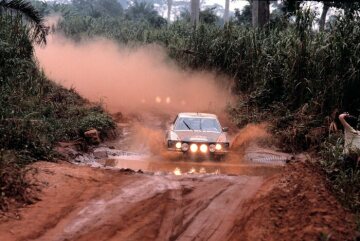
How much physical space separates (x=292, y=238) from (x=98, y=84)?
20.0 meters

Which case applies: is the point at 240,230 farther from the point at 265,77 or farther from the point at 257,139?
the point at 265,77

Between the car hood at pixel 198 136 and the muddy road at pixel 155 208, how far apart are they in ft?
8.53

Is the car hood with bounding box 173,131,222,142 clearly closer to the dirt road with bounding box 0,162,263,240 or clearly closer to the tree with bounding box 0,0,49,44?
the dirt road with bounding box 0,162,263,240

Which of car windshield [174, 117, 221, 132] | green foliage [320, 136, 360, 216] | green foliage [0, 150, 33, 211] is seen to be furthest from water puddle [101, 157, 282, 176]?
green foliage [0, 150, 33, 211]

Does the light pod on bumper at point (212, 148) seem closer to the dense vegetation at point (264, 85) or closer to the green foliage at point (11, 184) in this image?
the dense vegetation at point (264, 85)

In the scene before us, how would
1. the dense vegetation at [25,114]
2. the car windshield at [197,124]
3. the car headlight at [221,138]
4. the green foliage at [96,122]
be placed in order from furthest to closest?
the green foliage at [96,122], the car windshield at [197,124], the car headlight at [221,138], the dense vegetation at [25,114]

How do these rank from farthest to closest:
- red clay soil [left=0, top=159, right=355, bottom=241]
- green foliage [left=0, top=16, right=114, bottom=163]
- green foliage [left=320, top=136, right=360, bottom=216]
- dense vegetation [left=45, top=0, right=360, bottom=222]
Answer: dense vegetation [left=45, top=0, right=360, bottom=222] < green foliage [left=0, top=16, right=114, bottom=163] < green foliage [left=320, top=136, right=360, bottom=216] < red clay soil [left=0, top=159, right=355, bottom=241]

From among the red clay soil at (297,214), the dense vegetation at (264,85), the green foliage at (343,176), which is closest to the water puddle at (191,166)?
the dense vegetation at (264,85)

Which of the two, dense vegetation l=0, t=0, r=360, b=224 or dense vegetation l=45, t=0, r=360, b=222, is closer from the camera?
dense vegetation l=0, t=0, r=360, b=224

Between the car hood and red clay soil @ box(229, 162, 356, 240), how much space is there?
4.35 meters

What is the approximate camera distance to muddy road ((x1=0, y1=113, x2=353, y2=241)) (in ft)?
22.8

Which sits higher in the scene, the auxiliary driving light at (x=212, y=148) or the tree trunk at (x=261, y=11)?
the tree trunk at (x=261, y=11)

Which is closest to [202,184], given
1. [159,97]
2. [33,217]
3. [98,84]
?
A: [33,217]

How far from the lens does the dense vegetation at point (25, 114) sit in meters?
8.73
